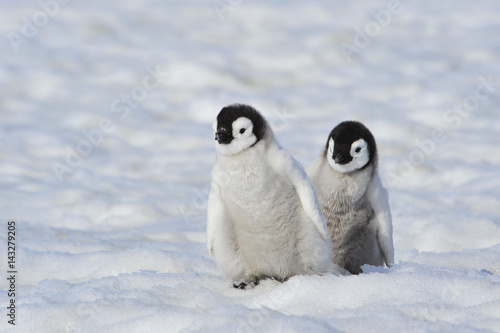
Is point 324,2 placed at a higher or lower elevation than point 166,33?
higher

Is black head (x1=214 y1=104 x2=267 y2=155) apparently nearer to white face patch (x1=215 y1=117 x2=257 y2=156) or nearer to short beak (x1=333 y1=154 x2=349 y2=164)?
white face patch (x1=215 y1=117 x2=257 y2=156)

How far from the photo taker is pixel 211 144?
10.1 meters

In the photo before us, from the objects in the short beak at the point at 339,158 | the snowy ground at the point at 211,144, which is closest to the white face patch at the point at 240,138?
the snowy ground at the point at 211,144

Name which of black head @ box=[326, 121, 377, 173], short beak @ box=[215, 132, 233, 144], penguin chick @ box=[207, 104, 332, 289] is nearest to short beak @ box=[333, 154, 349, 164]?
black head @ box=[326, 121, 377, 173]

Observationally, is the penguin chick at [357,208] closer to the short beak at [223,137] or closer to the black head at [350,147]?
the black head at [350,147]

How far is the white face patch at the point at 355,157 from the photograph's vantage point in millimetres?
4301

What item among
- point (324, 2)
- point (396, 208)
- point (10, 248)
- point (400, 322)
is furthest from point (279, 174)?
point (324, 2)

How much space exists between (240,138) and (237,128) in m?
0.06

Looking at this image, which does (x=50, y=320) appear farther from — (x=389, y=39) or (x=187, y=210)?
(x=389, y=39)

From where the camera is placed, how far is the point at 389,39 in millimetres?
14859

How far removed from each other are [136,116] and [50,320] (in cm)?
844

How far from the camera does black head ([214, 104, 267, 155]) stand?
343cm

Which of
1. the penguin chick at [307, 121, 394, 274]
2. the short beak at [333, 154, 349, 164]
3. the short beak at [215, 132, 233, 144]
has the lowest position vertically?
the penguin chick at [307, 121, 394, 274]

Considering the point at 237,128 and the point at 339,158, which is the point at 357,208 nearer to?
the point at 339,158
